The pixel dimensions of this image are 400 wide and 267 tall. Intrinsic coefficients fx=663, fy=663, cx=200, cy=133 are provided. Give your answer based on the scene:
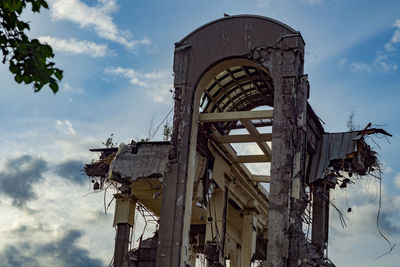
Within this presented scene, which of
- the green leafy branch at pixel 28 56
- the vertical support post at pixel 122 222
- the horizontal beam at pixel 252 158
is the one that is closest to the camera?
the green leafy branch at pixel 28 56

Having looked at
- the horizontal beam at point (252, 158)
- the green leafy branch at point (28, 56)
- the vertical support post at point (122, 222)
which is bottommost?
the green leafy branch at point (28, 56)

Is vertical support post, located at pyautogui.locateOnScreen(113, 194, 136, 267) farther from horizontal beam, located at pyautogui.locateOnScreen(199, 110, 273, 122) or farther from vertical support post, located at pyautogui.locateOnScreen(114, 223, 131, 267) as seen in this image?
horizontal beam, located at pyautogui.locateOnScreen(199, 110, 273, 122)

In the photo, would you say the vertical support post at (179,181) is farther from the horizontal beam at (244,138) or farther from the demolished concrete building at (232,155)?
the horizontal beam at (244,138)

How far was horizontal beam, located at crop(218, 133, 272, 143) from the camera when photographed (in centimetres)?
2312

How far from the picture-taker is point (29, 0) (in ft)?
25.8

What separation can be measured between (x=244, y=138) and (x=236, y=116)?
2107mm

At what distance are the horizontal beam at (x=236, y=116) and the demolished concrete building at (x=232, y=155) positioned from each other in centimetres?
3

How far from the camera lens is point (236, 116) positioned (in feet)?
70.7

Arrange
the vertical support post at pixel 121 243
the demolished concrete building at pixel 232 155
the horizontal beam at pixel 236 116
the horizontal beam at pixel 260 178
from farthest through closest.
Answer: the horizontal beam at pixel 260 178 < the vertical support post at pixel 121 243 < the horizontal beam at pixel 236 116 < the demolished concrete building at pixel 232 155

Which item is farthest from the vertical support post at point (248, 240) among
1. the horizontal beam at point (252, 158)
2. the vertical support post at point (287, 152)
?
the vertical support post at point (287, 152)

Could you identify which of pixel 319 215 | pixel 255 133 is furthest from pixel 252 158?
pixel 319 215

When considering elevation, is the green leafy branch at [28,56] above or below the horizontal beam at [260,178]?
below

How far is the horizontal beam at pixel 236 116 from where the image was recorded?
21281 millimetres

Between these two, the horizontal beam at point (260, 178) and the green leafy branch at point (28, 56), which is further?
the horizontal beam at point (260, 178)
